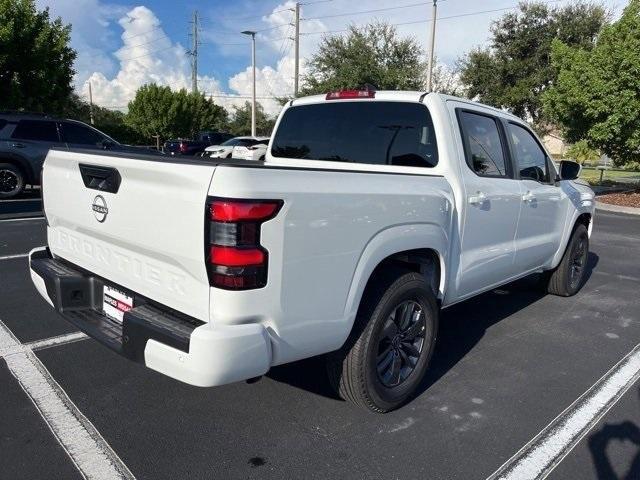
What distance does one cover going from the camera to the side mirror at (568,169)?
495cm

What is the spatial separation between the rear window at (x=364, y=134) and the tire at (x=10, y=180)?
29.6ft

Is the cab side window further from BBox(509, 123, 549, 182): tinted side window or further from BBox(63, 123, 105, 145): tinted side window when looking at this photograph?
BBox(509, 123, 549, 182): tinted side window

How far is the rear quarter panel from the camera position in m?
2.13

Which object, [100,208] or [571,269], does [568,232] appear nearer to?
[571,269]

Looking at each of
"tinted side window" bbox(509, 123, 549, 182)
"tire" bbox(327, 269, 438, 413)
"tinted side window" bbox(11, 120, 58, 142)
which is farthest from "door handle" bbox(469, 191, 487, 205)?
"tinted side window" bbox(11, 120, 58, 142)

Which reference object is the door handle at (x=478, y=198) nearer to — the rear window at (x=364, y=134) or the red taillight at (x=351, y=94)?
the rear window at (x=364, y=134)

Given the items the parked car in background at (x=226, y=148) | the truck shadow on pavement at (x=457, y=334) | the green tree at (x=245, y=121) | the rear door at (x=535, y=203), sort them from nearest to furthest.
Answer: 1. the truck shadow on pavement at (x=457, y=334)
2. the rear door at (x=535, y=203)
3. the parked car in background at (x=226, y=148)
4. the green tree at (x=245, y=121)

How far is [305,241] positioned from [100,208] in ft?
3.91

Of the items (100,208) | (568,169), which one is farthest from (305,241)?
(568,169)

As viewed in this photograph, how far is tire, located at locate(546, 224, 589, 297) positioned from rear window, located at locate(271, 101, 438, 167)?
9.32ft

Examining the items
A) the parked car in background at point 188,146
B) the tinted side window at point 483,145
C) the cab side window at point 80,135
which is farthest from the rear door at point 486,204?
the parked car in background at point 188,146

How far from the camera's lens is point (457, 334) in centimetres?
436

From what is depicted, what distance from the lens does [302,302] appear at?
2324 mm

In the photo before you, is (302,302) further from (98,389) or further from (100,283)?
(98,389)
